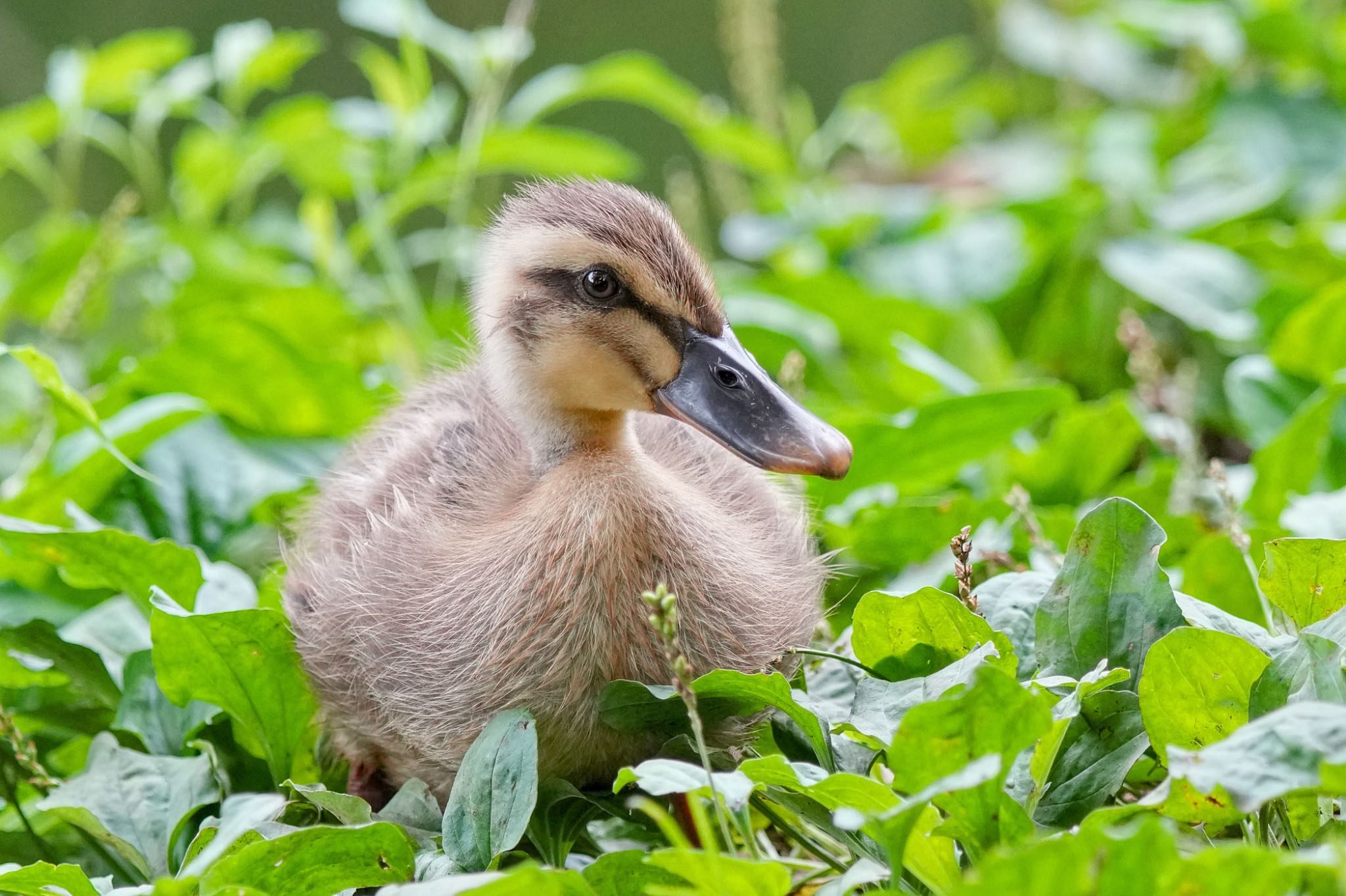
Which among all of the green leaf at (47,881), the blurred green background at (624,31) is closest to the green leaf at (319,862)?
the green leaf at (47,881)

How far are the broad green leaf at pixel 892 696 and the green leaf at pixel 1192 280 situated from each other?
1.38m

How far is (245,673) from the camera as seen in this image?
5.09ft

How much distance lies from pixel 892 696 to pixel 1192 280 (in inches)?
62.1

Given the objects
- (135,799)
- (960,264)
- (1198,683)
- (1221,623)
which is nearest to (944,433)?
(1221,623)

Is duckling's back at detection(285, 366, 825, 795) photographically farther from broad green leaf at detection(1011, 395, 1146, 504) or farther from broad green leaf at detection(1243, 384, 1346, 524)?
broad green leaf at detection(1243, 384, 1346, 524)

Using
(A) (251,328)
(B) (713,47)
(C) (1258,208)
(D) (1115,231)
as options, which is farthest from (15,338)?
(B) (713,47)

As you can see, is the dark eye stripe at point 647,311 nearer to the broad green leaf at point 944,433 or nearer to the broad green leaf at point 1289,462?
the broad green leaf at point 944,433

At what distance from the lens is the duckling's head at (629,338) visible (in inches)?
61.9

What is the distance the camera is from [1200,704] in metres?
1.19

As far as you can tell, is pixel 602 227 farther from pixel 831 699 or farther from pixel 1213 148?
pixel 1213 148

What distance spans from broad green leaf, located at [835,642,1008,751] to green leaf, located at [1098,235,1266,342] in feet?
4.54

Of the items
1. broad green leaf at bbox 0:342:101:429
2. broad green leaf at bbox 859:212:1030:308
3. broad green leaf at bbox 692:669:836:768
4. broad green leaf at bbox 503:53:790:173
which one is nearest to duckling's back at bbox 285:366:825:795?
broad green leaf at bbox 692:669:836:768

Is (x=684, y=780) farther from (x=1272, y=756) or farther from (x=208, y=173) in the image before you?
(x=208, y=173)

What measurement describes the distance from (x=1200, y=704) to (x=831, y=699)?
0.39m
